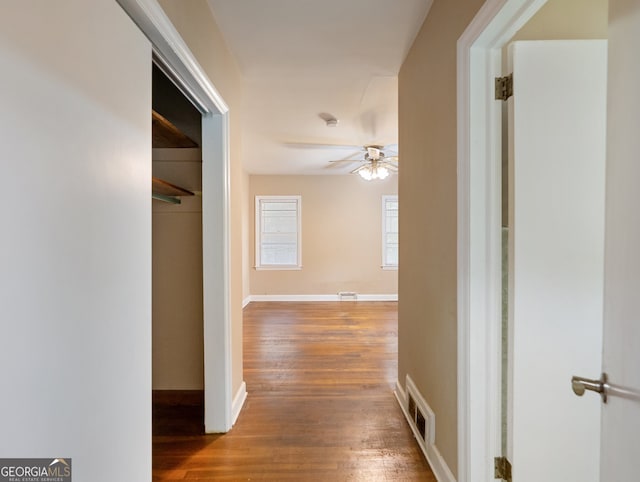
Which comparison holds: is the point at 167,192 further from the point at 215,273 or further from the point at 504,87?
the point at 504,87

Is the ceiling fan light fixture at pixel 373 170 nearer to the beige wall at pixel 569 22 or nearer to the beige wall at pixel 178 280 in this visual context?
the beige wall at pixel 178 280

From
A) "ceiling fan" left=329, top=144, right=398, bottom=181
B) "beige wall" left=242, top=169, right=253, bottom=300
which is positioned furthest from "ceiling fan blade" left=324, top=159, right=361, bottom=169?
"beige wall" left=242, top=169, right=253, bottom=300

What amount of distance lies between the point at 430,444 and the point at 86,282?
181 centimetres

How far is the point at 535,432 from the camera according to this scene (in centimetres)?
121

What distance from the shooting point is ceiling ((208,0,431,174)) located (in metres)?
1.74

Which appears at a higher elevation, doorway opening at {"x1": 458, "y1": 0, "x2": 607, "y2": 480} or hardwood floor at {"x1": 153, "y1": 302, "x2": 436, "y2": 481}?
doorway opening at {"x1": 458, "y1": 0, "x2": 607, "y2": 480}

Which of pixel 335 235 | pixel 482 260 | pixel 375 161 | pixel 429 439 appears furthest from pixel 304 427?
pixel 335 235

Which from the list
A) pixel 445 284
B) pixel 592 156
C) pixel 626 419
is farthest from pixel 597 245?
pixel 626 419

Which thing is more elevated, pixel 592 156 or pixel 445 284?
pixel 592 156

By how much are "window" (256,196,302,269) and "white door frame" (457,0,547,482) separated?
5.11m

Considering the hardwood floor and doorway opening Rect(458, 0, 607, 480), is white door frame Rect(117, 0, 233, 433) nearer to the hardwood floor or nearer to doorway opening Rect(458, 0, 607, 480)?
the hardwood floor

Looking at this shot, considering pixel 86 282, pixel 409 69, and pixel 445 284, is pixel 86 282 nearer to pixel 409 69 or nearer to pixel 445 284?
pixel 445 284

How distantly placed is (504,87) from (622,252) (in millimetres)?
874

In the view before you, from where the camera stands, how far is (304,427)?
2062mm
